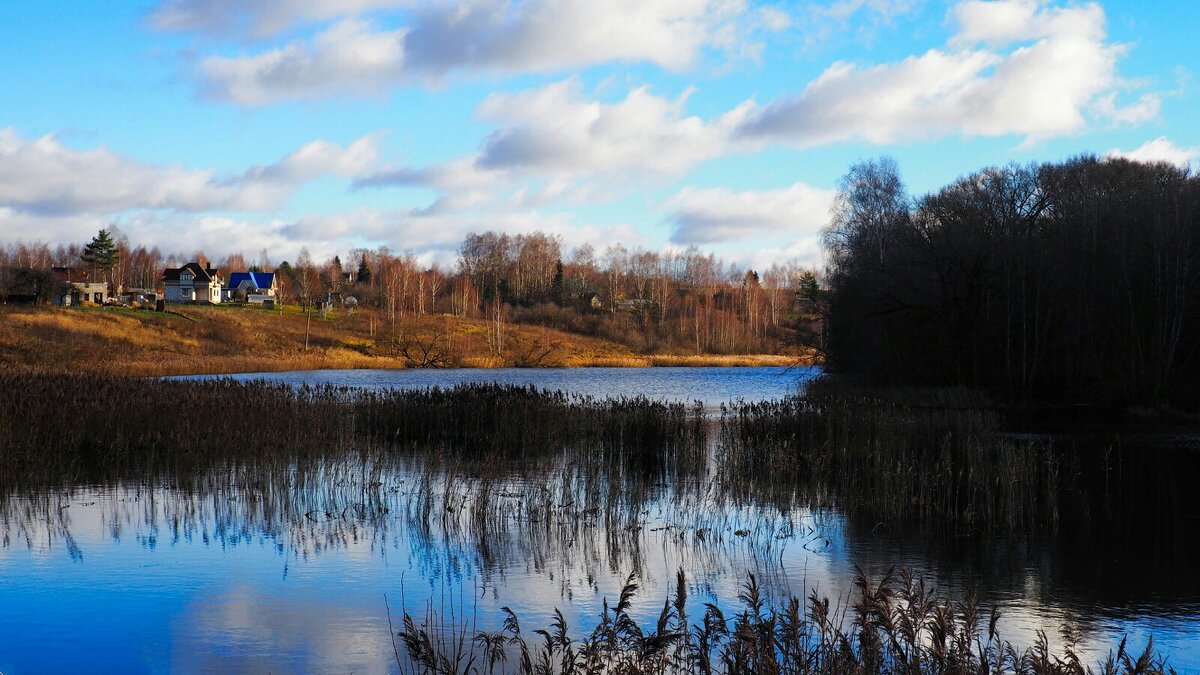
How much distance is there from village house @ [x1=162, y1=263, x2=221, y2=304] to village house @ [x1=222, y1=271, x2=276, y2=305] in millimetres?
3939

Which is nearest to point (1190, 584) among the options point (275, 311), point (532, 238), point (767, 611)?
point (767, 611)

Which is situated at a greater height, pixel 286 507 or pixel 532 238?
pixel 532 238

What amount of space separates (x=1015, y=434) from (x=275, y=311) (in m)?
73.2

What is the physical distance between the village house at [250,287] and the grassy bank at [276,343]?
18.3 metres

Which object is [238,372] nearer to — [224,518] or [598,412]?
[598,412]

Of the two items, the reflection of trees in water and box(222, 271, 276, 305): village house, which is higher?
box(222, 271, 276, 305): village house

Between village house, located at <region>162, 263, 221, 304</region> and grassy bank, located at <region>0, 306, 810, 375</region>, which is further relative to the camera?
village house, located at <region>162, 263, 221, 304</region>

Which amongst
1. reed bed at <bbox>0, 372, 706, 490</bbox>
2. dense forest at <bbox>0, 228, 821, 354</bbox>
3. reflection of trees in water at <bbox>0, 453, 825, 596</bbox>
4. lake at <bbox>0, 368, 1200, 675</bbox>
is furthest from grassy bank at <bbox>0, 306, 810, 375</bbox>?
lake at <bbox>0, 368, 1200, 675</bbox>

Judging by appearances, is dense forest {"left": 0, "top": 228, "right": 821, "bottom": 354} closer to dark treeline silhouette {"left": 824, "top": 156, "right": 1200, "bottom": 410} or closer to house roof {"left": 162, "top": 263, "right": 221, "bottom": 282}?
house roof {"left": 162, "top": 263, "right": 221, "bottom": 282}

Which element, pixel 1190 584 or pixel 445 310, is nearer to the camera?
pixel 1190 584

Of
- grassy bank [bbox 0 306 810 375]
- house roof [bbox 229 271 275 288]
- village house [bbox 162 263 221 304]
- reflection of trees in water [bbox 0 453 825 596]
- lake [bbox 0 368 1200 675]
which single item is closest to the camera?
lake [bbox 0 368 1200 675]

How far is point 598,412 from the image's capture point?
70.5ft

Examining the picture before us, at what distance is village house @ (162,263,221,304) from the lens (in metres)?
103

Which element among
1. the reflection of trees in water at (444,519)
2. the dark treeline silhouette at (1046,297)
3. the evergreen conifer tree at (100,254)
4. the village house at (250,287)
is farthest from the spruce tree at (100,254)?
the reflection of trees in water at (444,519)
